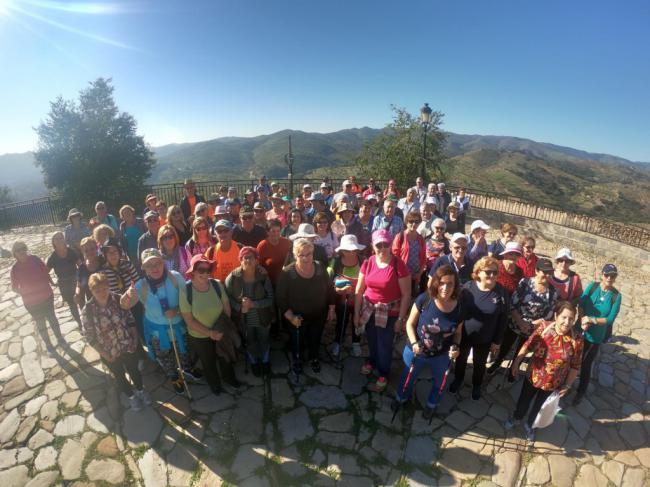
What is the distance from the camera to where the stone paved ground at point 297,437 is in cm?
328

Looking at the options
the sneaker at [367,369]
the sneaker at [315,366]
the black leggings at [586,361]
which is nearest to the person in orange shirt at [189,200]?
the sneaker at [315,366]

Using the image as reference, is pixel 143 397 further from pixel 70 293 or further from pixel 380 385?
pixel 380 385

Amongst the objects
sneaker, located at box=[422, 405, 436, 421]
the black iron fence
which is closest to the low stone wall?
the black iron fence

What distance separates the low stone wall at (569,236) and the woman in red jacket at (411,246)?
8.99 meters

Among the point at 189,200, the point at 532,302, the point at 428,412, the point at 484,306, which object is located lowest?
the point at 428,412

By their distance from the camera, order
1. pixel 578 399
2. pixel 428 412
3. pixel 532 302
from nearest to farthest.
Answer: pixel 532 302, pixel 428 412, pixel 578 399

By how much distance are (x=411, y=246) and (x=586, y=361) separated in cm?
265

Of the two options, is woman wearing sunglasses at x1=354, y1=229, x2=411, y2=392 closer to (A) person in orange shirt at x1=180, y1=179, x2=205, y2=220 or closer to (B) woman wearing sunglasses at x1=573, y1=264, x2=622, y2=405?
(B) woman wearing sunglasses at x1=573, y1=264, x2=622, y2=405

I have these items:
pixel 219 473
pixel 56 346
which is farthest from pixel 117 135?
pixel 219 473

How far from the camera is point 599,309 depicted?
3779 millimetres

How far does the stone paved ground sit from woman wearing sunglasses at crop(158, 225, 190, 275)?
1618mm

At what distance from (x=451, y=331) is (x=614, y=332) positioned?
4952 millimetres

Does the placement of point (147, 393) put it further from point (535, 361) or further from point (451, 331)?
point (535, 361)

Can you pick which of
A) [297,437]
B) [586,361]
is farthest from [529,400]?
[297,437]
